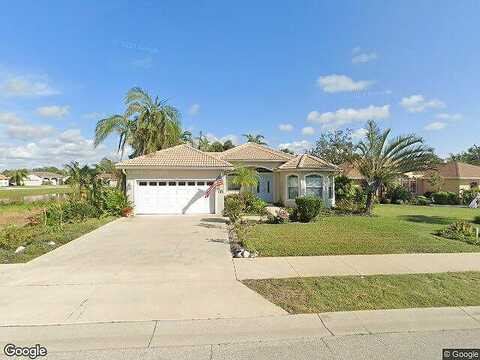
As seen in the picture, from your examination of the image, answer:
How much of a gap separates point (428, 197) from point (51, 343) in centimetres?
3217

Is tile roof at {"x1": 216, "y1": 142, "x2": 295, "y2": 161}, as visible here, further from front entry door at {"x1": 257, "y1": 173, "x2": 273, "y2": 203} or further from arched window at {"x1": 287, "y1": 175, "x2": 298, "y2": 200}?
arched window at {"x1": 287, "y1": 175, "x2": 298, "y2": 200}

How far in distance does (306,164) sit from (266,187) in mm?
4532

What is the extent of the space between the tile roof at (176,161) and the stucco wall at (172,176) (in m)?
0.41

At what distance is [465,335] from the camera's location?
4023 millimetres

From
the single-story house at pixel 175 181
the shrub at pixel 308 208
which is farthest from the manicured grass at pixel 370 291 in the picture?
the single-story house at pixel 175 181

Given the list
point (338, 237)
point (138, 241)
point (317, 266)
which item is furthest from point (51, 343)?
point (338, 237)

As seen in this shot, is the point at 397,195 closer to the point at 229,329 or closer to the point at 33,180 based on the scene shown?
the point at 229,329

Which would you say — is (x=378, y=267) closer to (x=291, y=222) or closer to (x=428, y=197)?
(x=291, y=222)

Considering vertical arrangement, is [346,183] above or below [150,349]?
above

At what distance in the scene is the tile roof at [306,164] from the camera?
2053cm

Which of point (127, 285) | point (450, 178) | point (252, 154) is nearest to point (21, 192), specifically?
point (252, 154)

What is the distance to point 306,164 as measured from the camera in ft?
68.4

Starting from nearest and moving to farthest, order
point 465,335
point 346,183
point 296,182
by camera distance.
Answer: point 465,335 < point 296,182 < point 346,183

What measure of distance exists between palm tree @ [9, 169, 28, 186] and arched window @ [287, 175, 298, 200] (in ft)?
349
